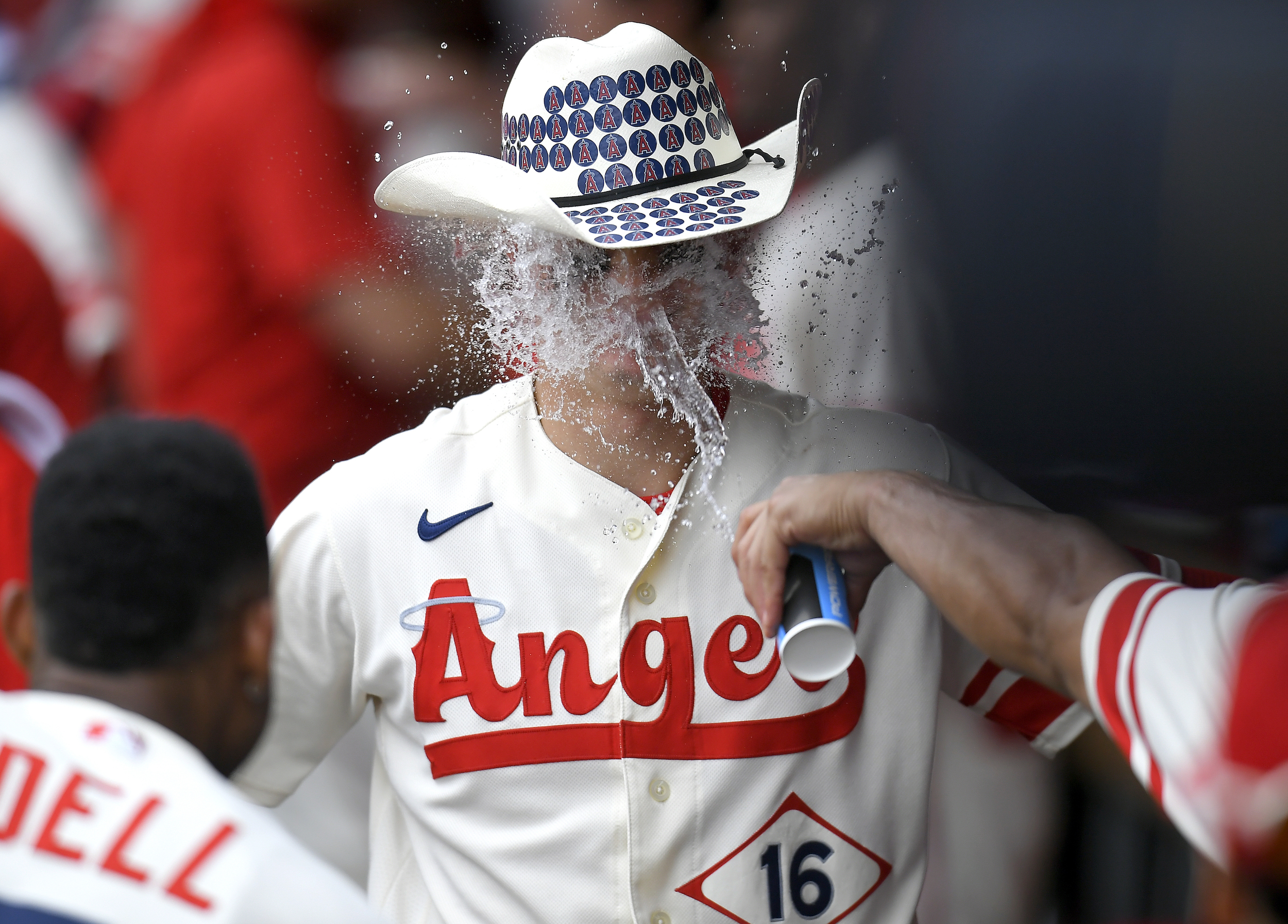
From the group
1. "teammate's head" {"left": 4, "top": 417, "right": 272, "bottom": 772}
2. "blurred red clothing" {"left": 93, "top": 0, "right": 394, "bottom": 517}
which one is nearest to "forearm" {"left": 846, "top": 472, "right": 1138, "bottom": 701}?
"teammate's head" {"left": 4, "top": 417, "right": 272, "bottom": 772}

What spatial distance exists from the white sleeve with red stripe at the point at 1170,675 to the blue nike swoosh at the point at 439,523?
28.8 inches

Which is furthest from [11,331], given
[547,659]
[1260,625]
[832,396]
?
[1260,625]

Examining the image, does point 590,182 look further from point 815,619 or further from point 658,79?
point 815,619

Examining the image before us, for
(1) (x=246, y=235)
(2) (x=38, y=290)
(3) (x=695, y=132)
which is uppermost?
(3) (x=695, y=132)

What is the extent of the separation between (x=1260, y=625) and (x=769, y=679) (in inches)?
24.7

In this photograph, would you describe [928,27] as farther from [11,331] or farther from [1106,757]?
[11,331]

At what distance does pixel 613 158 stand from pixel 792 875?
88 cm

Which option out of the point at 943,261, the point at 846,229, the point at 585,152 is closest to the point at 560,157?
the point at 585,152

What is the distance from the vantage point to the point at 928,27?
5.12ft

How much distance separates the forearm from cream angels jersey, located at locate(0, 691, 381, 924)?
578 millimetres

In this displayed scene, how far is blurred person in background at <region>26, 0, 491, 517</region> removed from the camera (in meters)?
1.72

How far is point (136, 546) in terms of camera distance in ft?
3.08

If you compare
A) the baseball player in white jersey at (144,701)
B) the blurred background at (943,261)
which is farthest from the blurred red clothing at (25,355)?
the baseball player in white jersey at (144,701)

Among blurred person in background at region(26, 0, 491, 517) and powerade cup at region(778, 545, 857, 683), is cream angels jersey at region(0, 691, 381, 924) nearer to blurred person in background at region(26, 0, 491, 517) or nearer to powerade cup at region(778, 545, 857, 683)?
powerade cup at region(778, 545, 857, 683)
